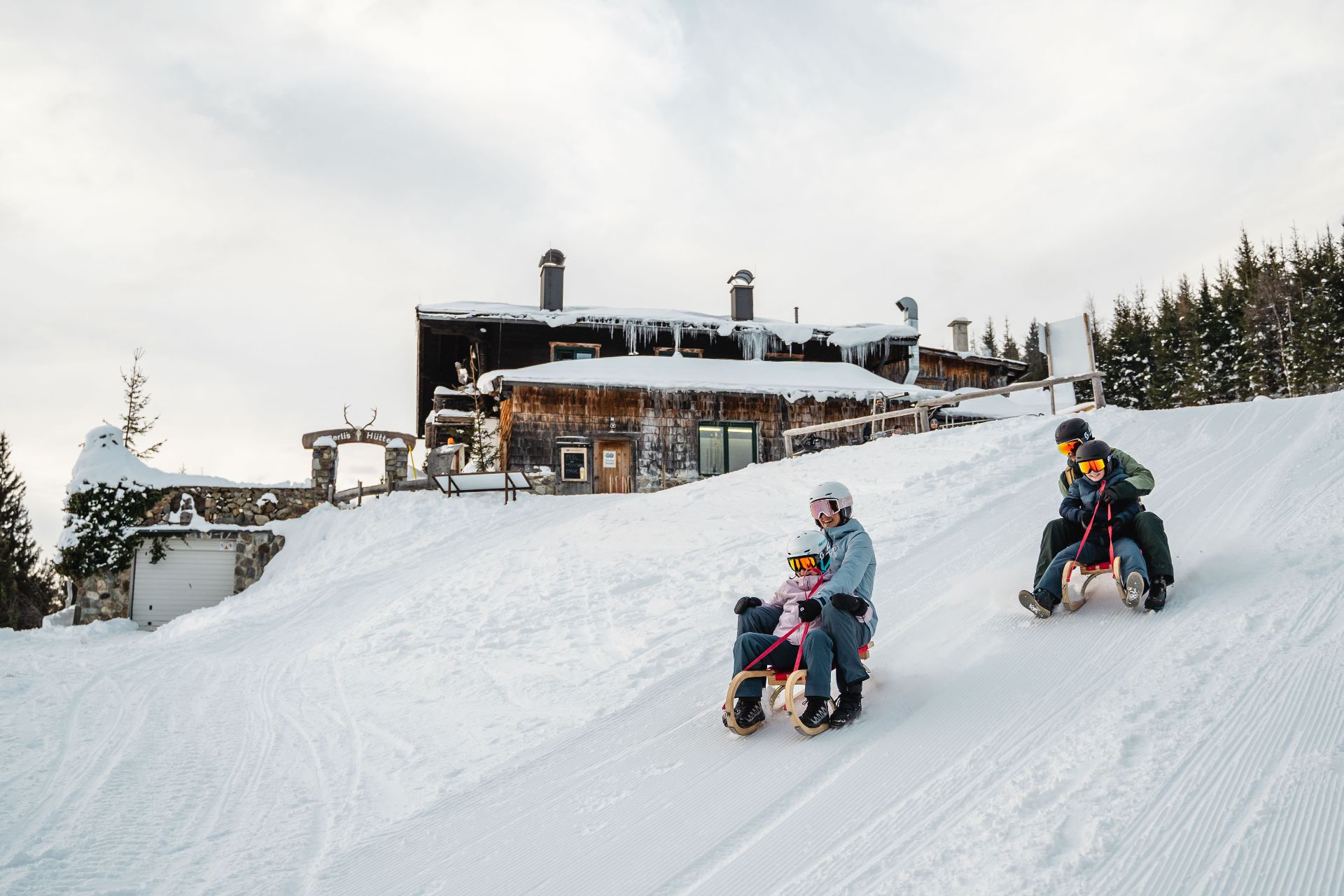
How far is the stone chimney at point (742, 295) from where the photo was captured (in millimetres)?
25391

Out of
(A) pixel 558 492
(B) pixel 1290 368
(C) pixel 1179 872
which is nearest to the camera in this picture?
(C) pixel 1179 872

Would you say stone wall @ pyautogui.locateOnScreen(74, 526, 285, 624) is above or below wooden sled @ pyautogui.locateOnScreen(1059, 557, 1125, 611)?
below

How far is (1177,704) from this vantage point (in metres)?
3.87

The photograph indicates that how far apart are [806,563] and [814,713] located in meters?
0.84

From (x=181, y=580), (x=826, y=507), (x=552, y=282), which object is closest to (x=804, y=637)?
(x=826, y=507)

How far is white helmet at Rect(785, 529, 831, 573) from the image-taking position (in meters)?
4.76

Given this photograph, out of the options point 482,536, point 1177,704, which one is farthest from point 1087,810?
point 482,536

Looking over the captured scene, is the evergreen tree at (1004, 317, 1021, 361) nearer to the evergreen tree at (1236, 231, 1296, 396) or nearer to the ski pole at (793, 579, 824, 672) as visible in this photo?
the evergreen tree at (1236, 231, 1296, 396)

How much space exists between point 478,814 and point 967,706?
249 cm

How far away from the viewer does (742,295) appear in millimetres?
25438

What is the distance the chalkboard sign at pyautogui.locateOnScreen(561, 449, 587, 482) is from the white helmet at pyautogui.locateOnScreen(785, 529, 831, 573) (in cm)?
1646

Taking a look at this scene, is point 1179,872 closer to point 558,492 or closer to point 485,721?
point 485,721

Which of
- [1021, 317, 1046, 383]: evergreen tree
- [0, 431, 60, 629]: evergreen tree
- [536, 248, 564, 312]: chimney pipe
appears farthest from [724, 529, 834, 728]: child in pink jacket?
[1021, 317, 1046, 383]: evergreen tree

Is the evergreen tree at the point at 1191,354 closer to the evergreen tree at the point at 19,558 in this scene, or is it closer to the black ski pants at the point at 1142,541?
the black ski pants at the point at 1142,541
